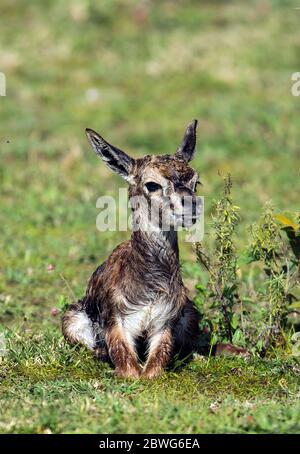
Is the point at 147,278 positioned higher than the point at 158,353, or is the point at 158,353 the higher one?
the point at 147,278

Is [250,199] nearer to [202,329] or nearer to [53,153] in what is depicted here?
[53,153]

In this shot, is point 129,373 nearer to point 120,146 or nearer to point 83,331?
point 83,331

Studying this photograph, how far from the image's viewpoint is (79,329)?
723cm

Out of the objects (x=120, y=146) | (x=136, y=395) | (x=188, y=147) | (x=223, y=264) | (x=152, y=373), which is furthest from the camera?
(x=120, y=146)

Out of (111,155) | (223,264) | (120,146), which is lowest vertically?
(223,264)

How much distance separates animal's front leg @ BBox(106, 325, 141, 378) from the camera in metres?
6.64

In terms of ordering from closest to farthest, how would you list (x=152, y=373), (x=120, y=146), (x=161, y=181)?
(x=161, y=181)
(x=152, y=373)
(x=120, y=146)

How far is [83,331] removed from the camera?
23.7ft

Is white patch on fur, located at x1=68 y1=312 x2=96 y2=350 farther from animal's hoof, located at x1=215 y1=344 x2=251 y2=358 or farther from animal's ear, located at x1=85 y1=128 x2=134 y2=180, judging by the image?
animal's ear, located at x1=85 y1=128 x2=134 y2=180

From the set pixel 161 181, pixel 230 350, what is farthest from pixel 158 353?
pixel 161 181

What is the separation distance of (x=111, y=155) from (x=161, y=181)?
1.43 ft

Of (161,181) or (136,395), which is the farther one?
(161,181)

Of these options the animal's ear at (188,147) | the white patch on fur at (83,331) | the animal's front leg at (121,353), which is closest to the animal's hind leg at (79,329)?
the white patch on fur at (83,331)

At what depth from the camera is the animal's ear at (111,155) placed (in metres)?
6.64
